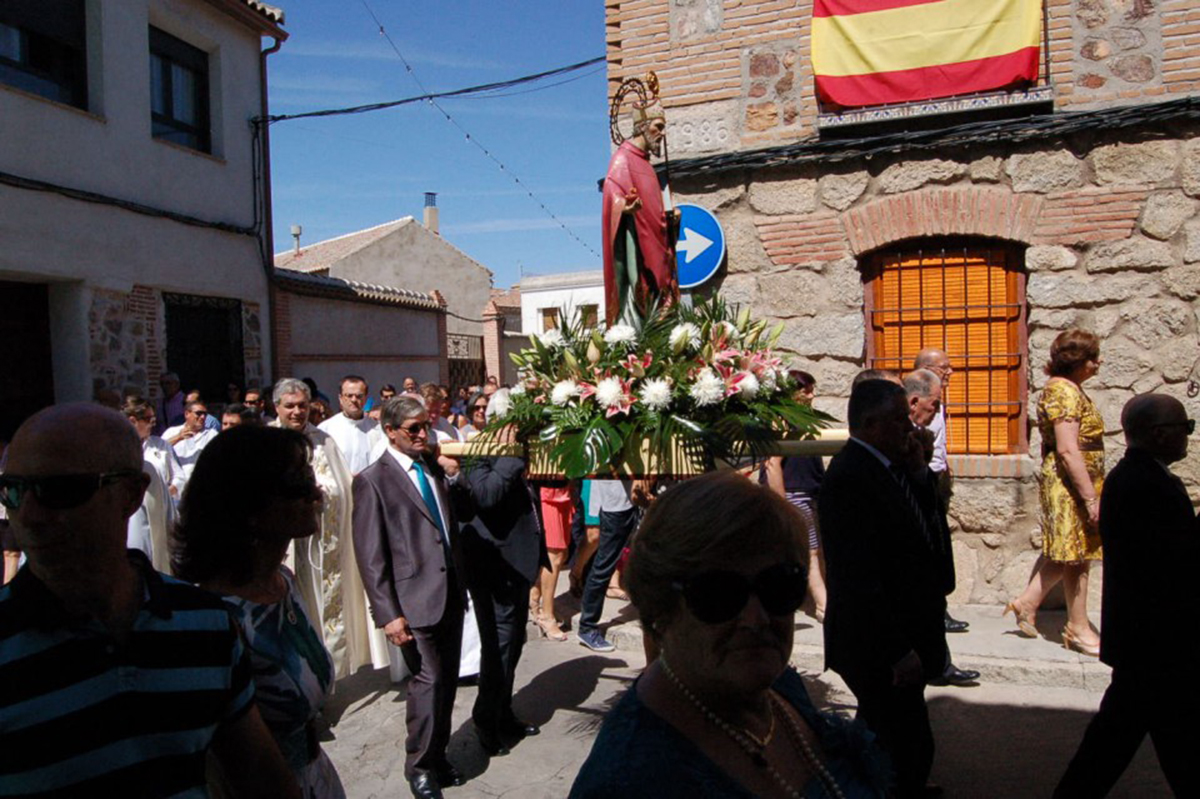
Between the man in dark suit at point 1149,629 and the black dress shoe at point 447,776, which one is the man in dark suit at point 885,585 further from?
the black dress shoe at point 447,776

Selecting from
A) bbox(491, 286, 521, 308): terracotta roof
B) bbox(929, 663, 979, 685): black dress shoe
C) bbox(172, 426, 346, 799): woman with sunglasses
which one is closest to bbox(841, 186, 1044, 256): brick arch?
bbox(929, 663, 979, 685): black dress shoe

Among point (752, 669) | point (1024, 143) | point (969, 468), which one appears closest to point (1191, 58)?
point (1024, 143)

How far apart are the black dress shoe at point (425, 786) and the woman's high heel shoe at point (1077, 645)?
13.0 ft

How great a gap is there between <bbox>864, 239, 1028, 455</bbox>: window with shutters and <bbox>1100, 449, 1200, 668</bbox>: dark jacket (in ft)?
11.1

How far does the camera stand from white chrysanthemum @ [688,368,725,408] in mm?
3240

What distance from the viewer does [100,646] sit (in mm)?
1799

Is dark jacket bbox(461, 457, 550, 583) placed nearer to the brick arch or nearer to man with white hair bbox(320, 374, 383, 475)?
man with white hair bbox(320, 374, 383, 475)

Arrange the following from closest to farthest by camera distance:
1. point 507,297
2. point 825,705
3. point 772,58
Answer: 1. point 825,705
2. point 772,58
3. point 507,297

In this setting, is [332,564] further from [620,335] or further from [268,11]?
[268,11]

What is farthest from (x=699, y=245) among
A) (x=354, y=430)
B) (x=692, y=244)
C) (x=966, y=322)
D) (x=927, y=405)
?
(x=354, y=430)

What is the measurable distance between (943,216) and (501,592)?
4.32 metres

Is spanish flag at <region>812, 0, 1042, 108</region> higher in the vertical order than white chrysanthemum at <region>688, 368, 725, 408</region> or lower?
higher

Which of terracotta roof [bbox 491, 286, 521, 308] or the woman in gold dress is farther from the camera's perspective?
terracotta roof [bbox 491, 286, 521, 308]

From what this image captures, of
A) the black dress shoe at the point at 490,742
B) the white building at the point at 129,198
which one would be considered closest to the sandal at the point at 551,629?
the black dress shoe at the point at 490,742
